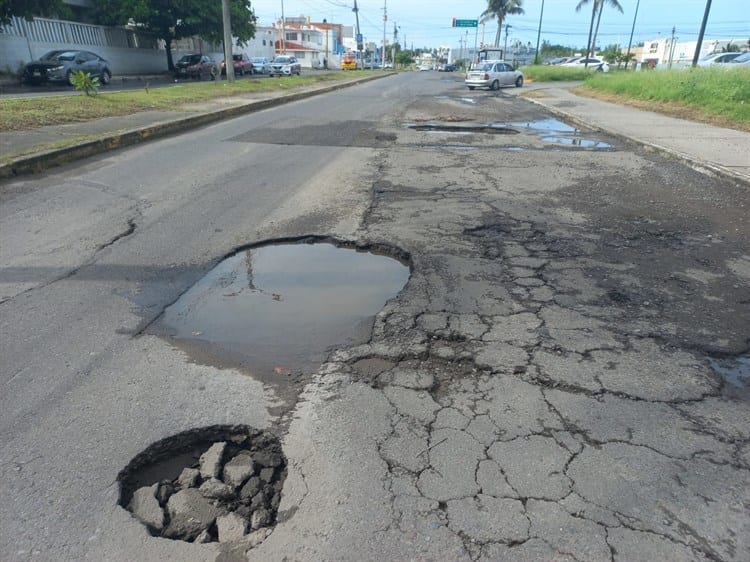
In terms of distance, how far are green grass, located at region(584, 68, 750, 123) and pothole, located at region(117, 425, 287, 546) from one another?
1707 cm

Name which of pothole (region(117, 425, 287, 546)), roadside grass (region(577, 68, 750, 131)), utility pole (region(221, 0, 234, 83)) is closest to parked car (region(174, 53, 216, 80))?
utility pole (region(221, 0, 234, 83))

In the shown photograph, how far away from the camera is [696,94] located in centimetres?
1803

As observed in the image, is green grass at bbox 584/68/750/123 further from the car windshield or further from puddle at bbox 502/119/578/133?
A: the car windshield

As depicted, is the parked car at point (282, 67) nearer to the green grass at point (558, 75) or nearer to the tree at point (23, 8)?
the tree at point (23, 8)

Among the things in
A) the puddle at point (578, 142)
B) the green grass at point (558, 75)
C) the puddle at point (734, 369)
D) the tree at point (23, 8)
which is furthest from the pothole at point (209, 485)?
the green grass at point (558, 75)

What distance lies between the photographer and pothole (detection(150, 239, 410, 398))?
3549mm

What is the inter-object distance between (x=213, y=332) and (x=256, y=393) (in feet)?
2.99

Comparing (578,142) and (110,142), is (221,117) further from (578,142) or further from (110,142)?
(578,142)

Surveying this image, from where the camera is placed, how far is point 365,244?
18.0 feet

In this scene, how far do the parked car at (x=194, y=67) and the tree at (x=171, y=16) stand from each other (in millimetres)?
2656

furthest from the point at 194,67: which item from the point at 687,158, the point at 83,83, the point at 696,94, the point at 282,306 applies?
the point at 282,306

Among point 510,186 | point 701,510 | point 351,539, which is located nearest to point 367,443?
point 351,539

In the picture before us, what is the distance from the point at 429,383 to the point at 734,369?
1986 mm

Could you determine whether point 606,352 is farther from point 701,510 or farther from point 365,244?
point 365,244
